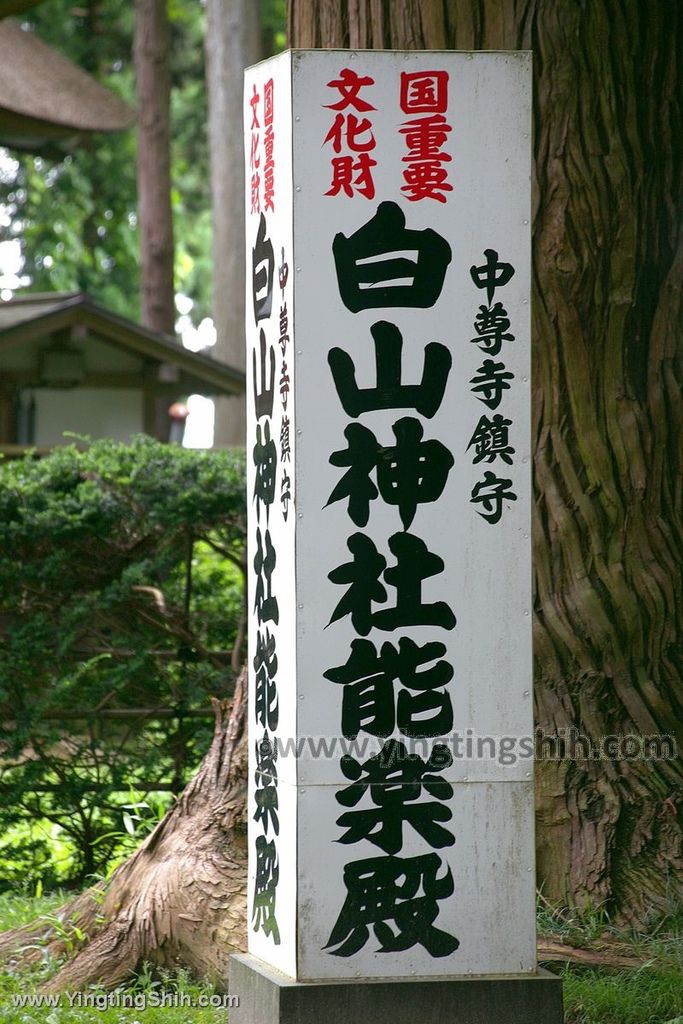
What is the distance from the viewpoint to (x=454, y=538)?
397 cm

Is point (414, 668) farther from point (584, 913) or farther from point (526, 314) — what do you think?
point (584, 913)

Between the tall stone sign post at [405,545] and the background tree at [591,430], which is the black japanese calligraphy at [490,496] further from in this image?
the background tree at [591,430]

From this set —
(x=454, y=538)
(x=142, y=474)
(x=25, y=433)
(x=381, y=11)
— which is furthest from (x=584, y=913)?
(x=25, y=433)

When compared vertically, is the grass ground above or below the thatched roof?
below

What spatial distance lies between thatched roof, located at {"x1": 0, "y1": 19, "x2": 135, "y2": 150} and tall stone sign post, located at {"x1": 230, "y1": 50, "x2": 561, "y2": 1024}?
36.7 ft

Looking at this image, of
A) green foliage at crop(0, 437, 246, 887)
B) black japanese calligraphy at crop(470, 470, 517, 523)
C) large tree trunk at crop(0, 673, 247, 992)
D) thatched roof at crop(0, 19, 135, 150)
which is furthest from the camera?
thatched roof at crop(0, 19, 135, 150)

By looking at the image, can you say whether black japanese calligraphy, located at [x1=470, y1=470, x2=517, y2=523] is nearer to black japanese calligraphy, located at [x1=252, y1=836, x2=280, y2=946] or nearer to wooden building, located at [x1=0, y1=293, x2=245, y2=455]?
black japanese calligraphy, located at [x1=252, y1=836, x2=280, y2=946]

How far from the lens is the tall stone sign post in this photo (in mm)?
3898

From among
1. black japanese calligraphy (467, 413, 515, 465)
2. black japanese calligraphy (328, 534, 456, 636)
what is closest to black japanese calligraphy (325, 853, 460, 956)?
black japanese calligraphy (328, 534, 456, 636)

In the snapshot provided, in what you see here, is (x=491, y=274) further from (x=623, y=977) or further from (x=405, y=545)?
(x=623, y=977)

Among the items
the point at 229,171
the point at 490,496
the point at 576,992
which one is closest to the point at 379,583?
the point at 490,496

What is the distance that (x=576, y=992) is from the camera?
175 inches

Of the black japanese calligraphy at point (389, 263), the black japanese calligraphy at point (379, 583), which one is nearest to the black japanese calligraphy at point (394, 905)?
the black japanese calligraphy at point (379, 583)

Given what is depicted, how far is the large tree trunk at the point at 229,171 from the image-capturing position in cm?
1753
